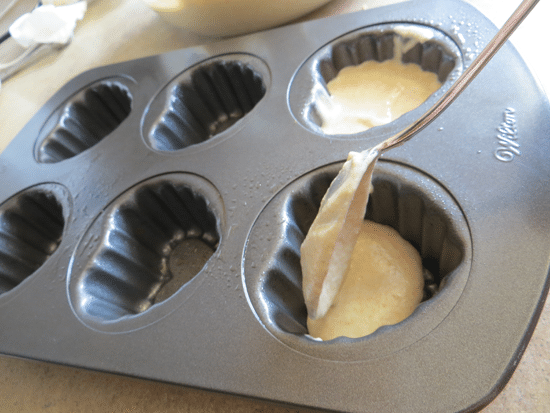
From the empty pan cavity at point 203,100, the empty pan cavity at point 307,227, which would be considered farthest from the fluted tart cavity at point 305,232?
the empty pan cavity at point 203,100

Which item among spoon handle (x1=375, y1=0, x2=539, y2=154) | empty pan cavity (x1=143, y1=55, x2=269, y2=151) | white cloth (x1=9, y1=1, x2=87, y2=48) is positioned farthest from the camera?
white cloth (x1=9, y1=1, x2=87, y2=48)

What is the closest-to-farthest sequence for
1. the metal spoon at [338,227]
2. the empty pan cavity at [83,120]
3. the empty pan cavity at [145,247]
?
the metal spoon at [338,227] → the empty pan cavity at [145,247] → the empty pan cavity at [83,120]

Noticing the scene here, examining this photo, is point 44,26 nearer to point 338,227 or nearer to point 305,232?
point 305,232

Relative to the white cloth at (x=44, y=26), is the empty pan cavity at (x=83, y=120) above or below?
below

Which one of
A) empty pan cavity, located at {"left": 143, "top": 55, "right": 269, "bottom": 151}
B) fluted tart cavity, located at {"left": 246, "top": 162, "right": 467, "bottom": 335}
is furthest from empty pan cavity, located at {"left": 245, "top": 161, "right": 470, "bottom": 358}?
empty pan cavity, located at {"left": 143, "top": 55, "right": 269, "bottom": 151}

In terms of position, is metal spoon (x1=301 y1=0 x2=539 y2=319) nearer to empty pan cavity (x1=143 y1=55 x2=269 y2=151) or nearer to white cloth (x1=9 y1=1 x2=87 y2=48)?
empty pan cavity (x1=143 y1=55 x2=269 y2=151)

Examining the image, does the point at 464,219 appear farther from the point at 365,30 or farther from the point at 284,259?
the point at 365,30

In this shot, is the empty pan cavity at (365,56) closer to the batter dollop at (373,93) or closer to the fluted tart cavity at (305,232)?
the batter dollop at (373,93)

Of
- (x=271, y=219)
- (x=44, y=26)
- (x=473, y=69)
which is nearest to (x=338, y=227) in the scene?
(x=271, y=219)
